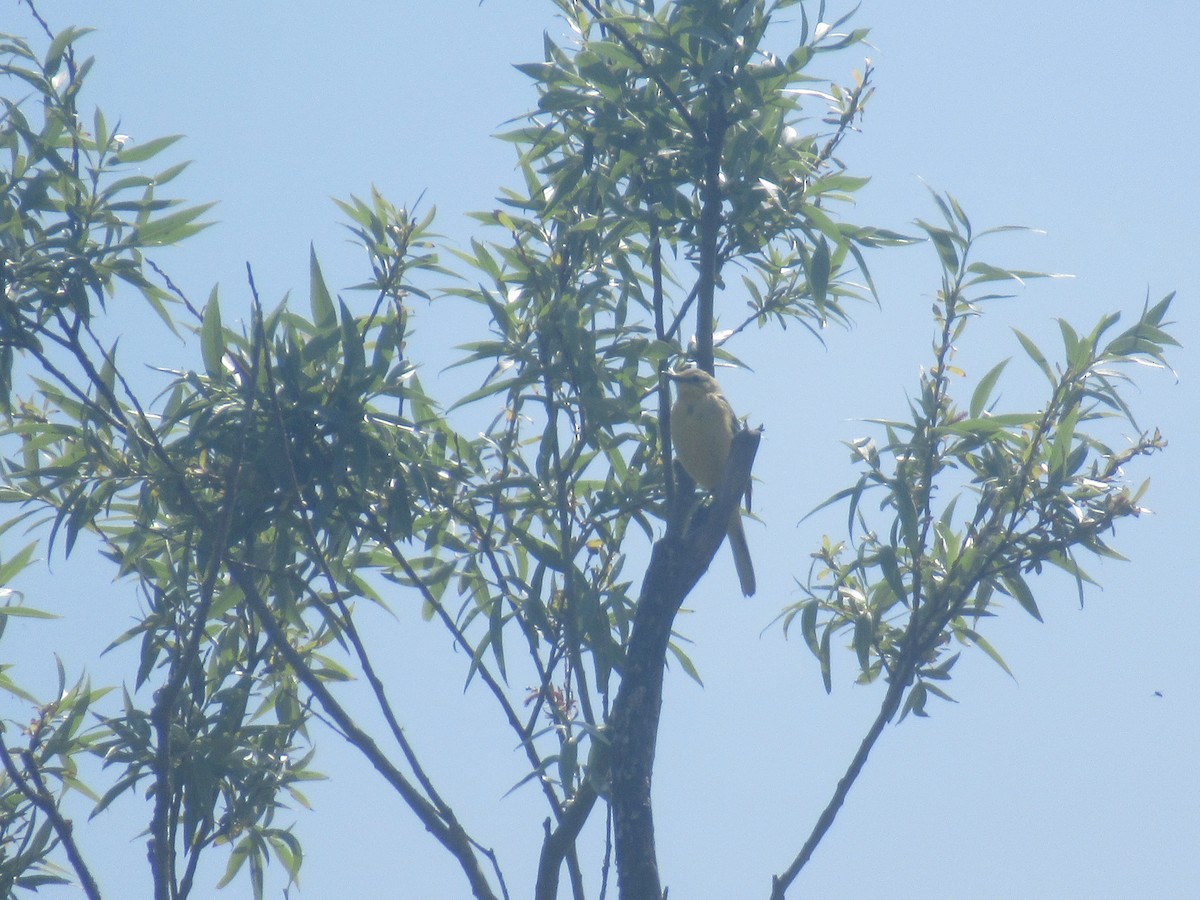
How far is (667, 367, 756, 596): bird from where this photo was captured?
5.14 metres

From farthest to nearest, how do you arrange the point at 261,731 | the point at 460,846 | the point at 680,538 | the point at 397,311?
1. the point at 397,311
2. the point at 261,731
3. the point at 680,538
4. the point at 460,846

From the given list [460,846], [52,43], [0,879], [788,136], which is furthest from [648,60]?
[0,879]

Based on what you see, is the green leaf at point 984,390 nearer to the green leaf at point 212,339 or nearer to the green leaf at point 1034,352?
the green leaf at point 1034,352

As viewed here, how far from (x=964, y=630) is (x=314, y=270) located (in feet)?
7.52

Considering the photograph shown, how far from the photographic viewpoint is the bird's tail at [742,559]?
5117 millimetres

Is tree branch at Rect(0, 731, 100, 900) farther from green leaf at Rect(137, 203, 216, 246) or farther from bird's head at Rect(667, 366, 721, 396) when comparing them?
bird's head at Rect(667, 366, 721, 396)

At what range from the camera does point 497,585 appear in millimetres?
3990

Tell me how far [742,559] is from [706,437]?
554 mm

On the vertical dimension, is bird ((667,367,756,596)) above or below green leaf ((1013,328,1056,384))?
above

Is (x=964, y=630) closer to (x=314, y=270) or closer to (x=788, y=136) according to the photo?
(x=788, y=136)

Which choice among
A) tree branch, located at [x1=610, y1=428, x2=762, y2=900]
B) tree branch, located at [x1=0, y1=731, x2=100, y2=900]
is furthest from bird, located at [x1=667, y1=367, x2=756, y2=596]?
tree branch, located at [x1=0, y1=731, x2=100, y2=900]

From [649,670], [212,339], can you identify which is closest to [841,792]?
[649,670]

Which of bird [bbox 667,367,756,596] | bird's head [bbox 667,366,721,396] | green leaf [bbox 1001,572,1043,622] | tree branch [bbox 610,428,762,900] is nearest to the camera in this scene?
tree branch [bbox 610,428,762,900]

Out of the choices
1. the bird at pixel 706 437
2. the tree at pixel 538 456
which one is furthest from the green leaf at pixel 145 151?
the bird at pixel 706 437
